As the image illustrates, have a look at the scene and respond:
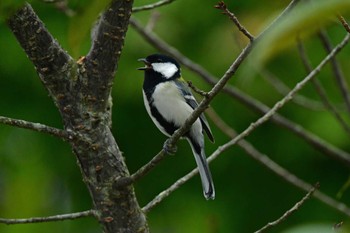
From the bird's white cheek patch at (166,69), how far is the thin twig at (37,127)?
1255mm

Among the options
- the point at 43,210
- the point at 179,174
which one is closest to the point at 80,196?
the point at 43,210

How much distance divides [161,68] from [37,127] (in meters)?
1.38

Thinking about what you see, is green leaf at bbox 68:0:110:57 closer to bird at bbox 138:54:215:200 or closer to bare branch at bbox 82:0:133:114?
bare branch at bbox 82:0:133:114

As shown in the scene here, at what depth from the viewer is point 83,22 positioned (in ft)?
1.53

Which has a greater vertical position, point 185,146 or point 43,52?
point 43,52

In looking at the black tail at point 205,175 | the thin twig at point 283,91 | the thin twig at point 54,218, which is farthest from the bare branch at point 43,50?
the black tail at point 205,175

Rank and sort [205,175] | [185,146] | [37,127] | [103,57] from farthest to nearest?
[185,146] → [205,175] → [103,57] → [37,127]

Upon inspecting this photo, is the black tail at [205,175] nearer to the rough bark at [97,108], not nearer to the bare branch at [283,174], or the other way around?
the bare branch at [283,174]

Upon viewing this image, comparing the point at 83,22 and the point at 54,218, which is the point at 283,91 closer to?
the point at 54,218

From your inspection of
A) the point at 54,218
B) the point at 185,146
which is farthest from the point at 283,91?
the point at 185,146

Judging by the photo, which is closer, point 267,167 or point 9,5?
point 9,5

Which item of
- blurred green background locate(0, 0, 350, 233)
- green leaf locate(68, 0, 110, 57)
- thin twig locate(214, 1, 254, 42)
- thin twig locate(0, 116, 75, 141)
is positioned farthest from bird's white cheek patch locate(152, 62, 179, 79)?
green leaf locate(68, 0, 110, 57)

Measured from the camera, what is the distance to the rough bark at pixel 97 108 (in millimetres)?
1438

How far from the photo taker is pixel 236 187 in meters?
3.70
